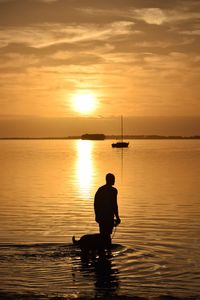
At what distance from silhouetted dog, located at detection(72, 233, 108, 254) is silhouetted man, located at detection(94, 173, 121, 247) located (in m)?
0.16

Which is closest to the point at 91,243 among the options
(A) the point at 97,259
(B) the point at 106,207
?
(A) the point at 97,259

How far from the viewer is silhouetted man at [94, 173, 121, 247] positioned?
49.6 ft

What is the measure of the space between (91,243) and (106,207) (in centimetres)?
109

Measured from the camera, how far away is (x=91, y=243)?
15164 millimetres

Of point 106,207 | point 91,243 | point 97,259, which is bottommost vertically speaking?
point 97,259

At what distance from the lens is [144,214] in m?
26.5

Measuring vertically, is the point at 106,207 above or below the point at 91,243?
above

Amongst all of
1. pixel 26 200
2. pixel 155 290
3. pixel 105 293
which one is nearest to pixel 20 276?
pixel 105 293

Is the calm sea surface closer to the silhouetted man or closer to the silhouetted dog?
the silhouetted dog

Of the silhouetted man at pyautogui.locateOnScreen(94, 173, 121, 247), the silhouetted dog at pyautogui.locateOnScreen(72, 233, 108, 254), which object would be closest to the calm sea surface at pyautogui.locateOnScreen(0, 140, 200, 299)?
the silhouetted dog at pyautogui.locateOnScreen(72, 233, 108, 254)

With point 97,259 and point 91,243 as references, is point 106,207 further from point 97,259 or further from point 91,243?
point 97,259

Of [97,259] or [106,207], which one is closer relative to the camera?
[106,207]

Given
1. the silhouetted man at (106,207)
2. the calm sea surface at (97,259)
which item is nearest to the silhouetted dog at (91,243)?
the silhouetted man at (106,207)

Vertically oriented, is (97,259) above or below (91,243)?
below
